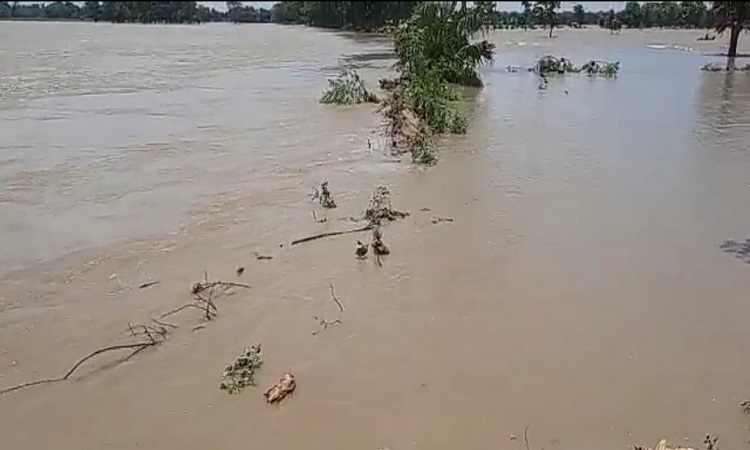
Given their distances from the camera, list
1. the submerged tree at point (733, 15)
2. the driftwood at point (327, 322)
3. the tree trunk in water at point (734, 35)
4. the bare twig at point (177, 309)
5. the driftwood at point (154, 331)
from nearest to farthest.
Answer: the driftwood at point (154, 331) < the driftwood at point (327, 322) < the bare twig at point (177, 309) < the submerged tree at point (733, 15) < the tree trunk in water at point (734, 35)

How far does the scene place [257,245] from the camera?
23.5 ft

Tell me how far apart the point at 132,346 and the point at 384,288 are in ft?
6.36

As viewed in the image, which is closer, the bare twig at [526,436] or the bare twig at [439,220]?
the bare twig at [526,436]

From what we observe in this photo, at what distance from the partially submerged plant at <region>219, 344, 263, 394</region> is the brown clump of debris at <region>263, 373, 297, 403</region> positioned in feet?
0.59

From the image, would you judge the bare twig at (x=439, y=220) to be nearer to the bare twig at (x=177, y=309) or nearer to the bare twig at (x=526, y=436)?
the bare twig at (x=177, y=309)

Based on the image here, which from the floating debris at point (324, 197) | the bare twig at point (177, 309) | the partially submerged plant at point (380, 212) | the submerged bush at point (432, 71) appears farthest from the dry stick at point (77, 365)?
the submerged bush at point (432, 71)

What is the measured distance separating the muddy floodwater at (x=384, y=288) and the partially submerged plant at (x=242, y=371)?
0.07 meters

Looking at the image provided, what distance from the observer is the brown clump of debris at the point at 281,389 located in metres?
4.44

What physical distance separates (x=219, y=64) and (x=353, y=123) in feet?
50.7

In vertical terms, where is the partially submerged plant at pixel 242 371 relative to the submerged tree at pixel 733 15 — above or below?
below

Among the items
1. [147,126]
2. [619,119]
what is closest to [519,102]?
[619,119]

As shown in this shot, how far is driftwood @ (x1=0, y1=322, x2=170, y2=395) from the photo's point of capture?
4.70 meters

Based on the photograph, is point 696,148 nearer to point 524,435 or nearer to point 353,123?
point 353,123

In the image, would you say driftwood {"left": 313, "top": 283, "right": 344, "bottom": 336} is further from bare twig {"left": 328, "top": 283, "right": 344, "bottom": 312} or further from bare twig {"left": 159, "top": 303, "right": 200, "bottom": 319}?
bare twig {"left": 159, "top": 303, "right": 200, "bottom": 319}
